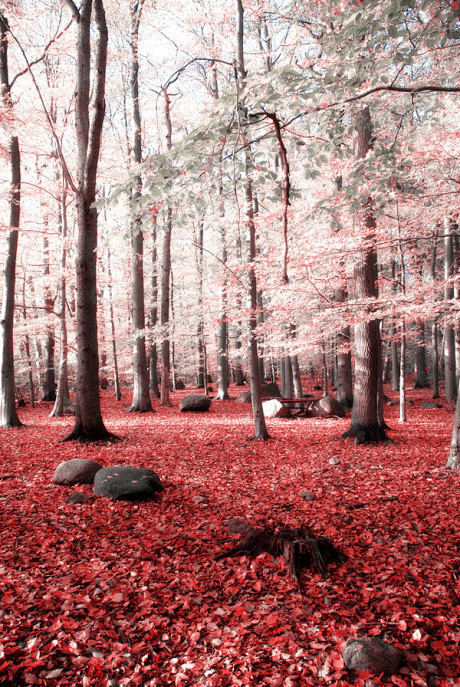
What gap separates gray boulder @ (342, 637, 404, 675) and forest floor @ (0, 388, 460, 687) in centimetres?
5

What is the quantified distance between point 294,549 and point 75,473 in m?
3.22

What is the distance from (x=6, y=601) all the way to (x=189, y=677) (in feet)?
4.71

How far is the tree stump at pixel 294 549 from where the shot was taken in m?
3.15

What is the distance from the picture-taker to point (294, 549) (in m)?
3.23

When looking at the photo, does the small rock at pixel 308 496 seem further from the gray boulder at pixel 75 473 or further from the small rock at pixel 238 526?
the gray boulder at pixel 75 473

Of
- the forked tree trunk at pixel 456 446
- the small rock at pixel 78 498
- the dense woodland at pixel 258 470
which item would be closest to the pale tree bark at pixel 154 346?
the dense woodland at pixel 258 470

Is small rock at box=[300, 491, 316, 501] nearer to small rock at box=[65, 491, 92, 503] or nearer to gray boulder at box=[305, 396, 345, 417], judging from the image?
small rock at box=[65, 491, 92, 503]

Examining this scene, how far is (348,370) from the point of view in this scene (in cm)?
1301

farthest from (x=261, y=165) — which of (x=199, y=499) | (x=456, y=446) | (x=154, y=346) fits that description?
(x=154, y=346)

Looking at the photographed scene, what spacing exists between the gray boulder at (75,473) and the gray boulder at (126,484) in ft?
0.84

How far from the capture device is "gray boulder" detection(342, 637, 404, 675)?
211 centimetres

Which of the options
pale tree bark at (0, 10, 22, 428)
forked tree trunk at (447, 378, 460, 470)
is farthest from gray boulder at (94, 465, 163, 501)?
pale tree bark at (0, 10, 22, 428)

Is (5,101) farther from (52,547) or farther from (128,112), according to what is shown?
(52,547)

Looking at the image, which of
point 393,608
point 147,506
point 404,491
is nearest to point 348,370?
point 404,491
